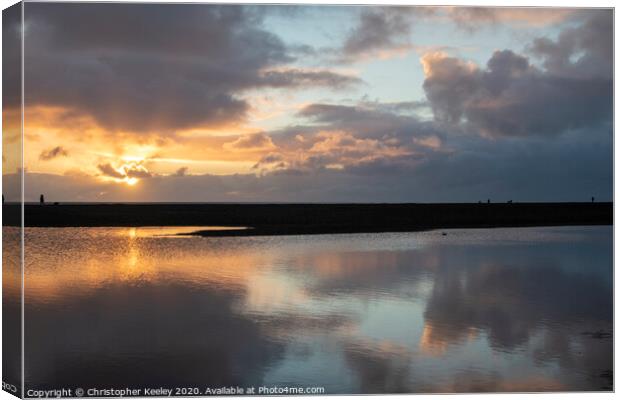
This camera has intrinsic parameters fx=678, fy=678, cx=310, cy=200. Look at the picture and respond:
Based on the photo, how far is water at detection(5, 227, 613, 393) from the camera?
35.7 ft

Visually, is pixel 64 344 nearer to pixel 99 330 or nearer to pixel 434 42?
pixel 99 330

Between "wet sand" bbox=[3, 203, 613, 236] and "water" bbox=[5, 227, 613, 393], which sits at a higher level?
"wet sand" bbox=[3, 203, 613, 236]

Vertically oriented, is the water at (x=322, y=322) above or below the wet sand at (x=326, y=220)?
below

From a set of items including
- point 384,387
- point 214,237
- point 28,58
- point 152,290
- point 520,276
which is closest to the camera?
point 384,387

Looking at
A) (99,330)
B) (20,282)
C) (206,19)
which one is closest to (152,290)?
(99,330)

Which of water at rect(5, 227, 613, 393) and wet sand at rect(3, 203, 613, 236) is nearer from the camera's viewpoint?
water at rect(5, 227, 613, 393)

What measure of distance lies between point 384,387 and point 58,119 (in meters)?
9.70

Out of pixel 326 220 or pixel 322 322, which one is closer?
pixel 322 322

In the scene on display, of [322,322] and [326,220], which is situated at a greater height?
[326,220]

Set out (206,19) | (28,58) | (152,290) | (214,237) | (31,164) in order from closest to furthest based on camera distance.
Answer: (28,58) < (206,19) < (31,164) < (152,290) < (214,237)

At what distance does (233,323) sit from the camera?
13.3m

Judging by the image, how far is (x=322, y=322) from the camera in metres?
13.4

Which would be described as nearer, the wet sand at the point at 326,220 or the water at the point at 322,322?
the water at the point at 322,322

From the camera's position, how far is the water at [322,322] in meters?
10.9
